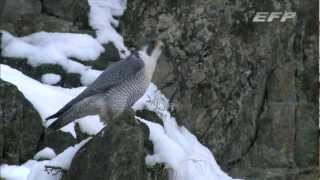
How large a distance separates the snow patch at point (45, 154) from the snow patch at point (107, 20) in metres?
2.64

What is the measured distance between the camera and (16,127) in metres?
6.45

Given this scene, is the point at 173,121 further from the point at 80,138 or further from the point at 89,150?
the point at 89,150

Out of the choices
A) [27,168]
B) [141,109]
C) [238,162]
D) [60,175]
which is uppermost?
[60,175]

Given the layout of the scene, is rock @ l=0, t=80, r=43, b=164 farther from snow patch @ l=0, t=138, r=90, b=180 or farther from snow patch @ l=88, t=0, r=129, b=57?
snow patch @ l=88, t=0, r=129, b=57

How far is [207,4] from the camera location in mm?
9430

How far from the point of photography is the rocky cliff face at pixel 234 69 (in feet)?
29.6

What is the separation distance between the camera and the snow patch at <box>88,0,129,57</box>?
9055 millimetres

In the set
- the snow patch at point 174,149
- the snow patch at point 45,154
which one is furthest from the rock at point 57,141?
the snow patch at point 174,149

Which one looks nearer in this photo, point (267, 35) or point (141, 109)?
point (141, 109)

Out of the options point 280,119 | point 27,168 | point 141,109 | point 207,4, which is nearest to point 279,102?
A: point 280,119

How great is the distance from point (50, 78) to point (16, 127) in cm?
163

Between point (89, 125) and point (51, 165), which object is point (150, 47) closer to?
point (89, 125)

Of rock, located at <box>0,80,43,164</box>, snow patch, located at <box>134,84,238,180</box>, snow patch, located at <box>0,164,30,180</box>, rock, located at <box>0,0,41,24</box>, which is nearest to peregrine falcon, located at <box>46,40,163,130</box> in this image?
snow patch, located at <box>134,84,238,180</box>

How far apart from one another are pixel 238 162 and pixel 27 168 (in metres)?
3.67
